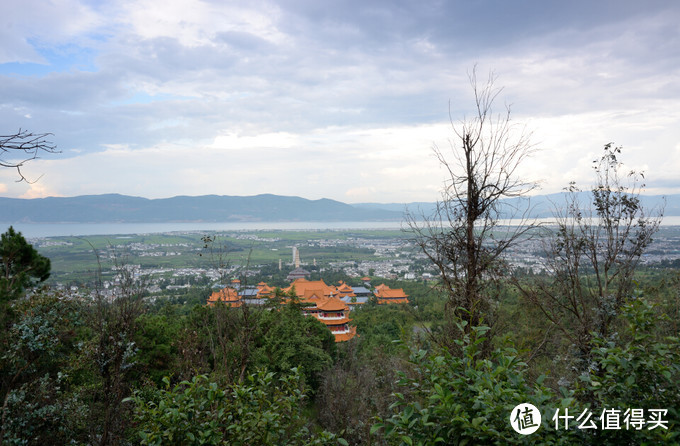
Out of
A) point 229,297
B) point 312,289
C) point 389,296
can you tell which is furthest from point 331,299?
point 229,297

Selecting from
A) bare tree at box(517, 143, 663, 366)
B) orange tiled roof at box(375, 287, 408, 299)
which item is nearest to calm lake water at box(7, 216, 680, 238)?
orange tiled roof at box(375, 287, 408, 299)

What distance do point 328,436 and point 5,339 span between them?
4.65 meters

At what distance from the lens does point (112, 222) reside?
112 m

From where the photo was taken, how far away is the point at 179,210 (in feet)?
424

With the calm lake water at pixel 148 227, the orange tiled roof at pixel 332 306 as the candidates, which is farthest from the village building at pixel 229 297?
the calm lake water at pixel 148 227

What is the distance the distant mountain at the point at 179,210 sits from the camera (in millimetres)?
93538

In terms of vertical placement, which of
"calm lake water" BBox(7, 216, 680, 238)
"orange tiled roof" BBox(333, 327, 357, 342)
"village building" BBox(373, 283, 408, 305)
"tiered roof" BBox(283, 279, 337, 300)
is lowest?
"orange tiled roof" BBox(333, 327, 357, 342)

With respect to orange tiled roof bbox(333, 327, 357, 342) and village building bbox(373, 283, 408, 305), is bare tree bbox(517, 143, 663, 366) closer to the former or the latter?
orange tiled roof bbox(333, 327, 357, 342)

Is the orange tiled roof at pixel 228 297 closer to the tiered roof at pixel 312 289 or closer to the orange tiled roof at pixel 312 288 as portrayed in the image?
the tiered roof at pixel 312 289

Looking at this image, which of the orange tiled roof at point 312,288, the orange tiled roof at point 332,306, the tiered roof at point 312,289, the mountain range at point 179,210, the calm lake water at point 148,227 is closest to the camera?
the orange tiled roof at point 332,306

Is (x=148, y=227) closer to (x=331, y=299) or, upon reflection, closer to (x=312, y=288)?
(x=312, y=288)

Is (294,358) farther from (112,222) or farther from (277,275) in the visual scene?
(112,222)

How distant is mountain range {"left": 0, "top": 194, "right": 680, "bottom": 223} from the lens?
307 ft

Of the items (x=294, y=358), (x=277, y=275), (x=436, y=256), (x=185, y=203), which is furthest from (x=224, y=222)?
(x=436, y=256)
